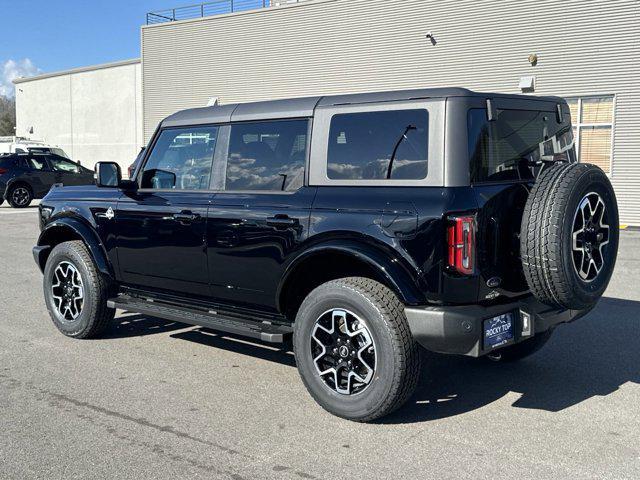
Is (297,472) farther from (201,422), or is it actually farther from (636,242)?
(636,242)

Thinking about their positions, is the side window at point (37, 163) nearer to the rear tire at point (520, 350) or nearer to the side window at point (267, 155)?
the side window at point (267, 155)

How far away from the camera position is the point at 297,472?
11.2 feet

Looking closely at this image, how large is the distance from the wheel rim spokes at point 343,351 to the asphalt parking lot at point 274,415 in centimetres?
26

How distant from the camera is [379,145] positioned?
4.24 metres

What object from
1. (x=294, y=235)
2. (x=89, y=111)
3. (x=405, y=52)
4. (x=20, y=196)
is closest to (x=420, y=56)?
(x=405, y=52)

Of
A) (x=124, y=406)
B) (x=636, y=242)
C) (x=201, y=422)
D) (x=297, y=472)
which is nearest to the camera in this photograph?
(x=297, y=472)

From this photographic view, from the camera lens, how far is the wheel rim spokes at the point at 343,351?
4.10m

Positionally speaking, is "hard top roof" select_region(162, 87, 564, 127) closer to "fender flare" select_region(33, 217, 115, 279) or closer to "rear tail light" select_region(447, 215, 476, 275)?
"rear tail light" select_region(447, 215, 476, 275)

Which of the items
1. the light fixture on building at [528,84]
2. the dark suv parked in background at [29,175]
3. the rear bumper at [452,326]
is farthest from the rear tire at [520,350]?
the dark suv parked in background at [29,175]

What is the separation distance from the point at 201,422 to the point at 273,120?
2.12 m

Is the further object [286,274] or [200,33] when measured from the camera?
[200,33]

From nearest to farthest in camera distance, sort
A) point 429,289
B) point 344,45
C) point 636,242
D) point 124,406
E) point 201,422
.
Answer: point 429,289 → point 201,422 → point 124,406 → point 636,242 → point 344,45

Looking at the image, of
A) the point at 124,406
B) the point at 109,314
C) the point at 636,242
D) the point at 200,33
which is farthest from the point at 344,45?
the point at 124,406

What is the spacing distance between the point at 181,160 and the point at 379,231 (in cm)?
212
